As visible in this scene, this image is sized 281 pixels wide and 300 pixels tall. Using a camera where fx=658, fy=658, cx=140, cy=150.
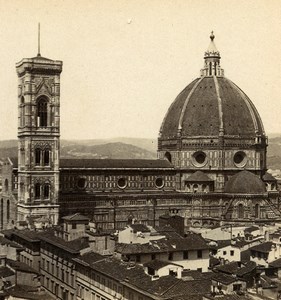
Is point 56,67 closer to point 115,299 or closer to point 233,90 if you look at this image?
point 233,90

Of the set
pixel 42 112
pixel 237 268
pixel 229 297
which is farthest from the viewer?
pixel 42 112

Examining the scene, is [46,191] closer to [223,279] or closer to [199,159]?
[199,159]

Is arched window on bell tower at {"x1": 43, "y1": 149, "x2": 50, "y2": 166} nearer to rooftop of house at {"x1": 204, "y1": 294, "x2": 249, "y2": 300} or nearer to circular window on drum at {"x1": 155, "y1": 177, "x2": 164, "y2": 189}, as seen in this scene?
circular window on drum at {"x1": 155, "y1": 177, "x2": 164, "y2": 189}

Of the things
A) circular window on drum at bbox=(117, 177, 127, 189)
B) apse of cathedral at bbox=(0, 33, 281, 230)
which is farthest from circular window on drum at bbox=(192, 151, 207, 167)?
circular window on drum at bbox=(117, 177, 127, 189)

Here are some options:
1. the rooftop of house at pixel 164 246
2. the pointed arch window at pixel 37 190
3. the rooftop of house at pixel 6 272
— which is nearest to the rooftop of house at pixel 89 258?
the rooftop of house at pixel 164 246

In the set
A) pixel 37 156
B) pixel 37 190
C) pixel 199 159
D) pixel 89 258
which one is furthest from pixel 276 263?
pixel 199 159

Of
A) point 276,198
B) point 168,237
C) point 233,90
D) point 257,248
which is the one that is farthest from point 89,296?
point 233,90
